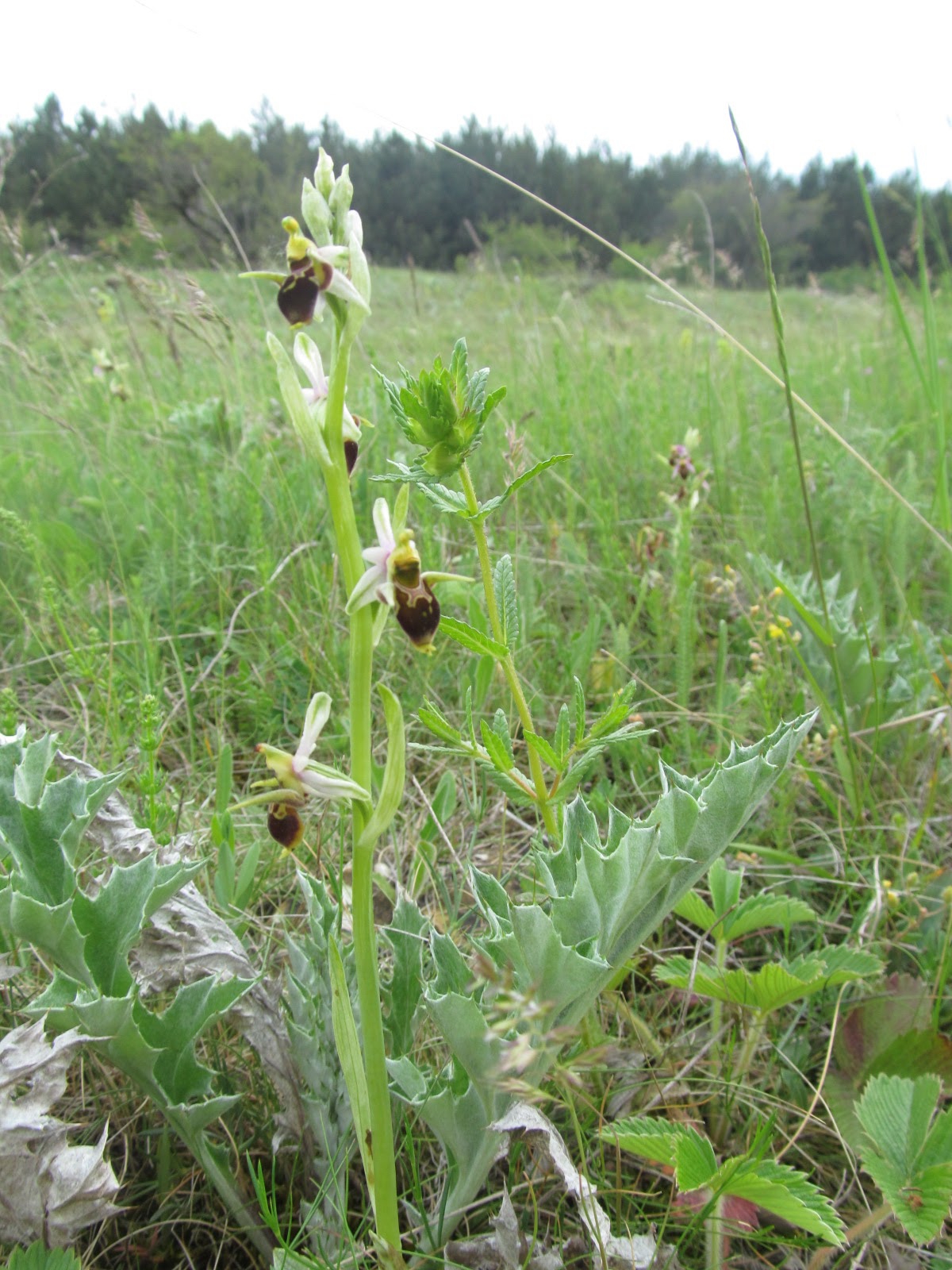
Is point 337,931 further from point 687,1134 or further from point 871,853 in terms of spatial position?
point 871,853

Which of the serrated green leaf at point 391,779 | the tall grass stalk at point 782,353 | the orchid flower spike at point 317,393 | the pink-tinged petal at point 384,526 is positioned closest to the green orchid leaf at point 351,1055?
the serrated green leaf at point 391,779

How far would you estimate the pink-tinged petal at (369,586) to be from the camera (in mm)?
1028

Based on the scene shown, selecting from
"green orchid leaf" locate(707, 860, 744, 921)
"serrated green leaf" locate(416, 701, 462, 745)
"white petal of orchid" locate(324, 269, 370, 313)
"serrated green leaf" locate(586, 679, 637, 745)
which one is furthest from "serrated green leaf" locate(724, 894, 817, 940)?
"white petal of orchid" locate(324, 269, 370, 313)

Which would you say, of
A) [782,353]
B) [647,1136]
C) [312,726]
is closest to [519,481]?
[312,726]

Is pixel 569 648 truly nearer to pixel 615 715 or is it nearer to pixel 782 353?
pixel 782 353

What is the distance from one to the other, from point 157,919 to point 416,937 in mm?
440

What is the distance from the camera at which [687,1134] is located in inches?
45.7

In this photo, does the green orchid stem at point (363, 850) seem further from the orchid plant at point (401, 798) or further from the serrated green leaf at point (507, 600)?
the serrated green leaf at point (507, 600)

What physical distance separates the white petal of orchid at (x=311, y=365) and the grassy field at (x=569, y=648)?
64 cm

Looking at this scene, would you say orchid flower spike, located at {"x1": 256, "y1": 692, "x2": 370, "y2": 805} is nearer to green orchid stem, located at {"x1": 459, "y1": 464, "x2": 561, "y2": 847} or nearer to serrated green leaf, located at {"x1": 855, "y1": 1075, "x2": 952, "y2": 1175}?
green orchid stem, located at {"x1": 459, "y1": 464, "x2": 561, "y2": 847}

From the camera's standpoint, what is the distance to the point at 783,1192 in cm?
105

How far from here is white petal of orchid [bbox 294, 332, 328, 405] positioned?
1.14 m

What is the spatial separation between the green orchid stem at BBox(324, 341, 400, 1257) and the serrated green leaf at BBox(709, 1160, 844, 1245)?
0.42 meters

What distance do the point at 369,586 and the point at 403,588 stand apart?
4cm
